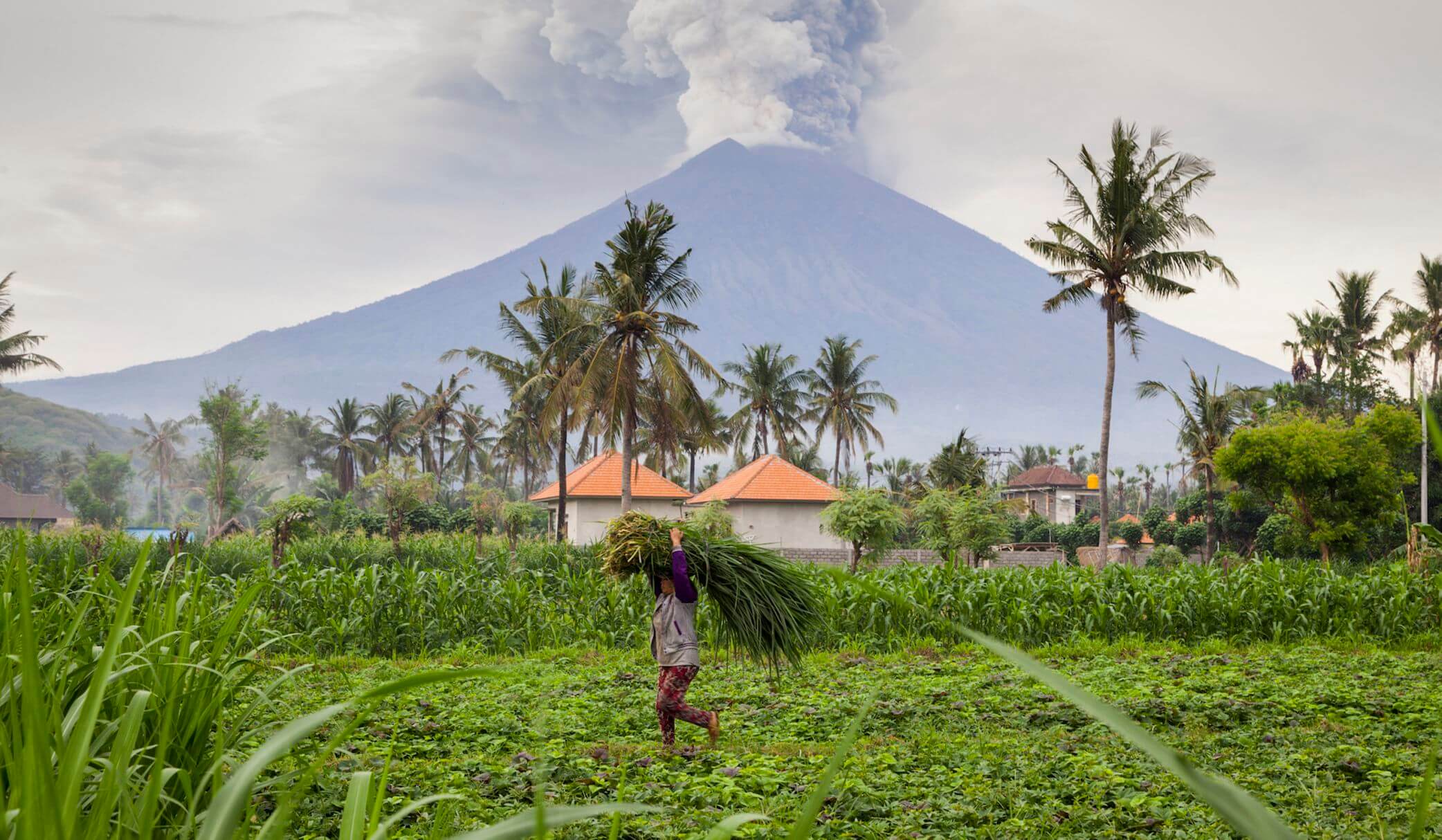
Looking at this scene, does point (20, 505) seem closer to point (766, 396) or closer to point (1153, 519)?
point (766, 396)

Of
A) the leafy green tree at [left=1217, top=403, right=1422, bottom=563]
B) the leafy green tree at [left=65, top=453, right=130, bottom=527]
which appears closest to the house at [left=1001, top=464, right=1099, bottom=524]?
the leafy green tree at [left=1217, top=403, right=1422, bottom=563]

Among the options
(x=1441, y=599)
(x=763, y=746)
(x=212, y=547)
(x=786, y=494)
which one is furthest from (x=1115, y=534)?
(x=763, y=746)

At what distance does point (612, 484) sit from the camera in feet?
138

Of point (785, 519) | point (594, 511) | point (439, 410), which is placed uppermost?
point (439, 410)

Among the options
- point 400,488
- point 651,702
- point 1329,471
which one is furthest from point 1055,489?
point 651,702

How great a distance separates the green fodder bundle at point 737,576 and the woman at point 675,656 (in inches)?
5.5

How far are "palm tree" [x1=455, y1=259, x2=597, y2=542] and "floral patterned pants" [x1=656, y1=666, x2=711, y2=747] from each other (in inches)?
819

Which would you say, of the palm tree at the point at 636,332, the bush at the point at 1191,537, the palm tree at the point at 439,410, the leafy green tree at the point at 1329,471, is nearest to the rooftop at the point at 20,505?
the palm tree at the point at 439,410

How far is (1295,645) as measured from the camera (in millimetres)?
13906

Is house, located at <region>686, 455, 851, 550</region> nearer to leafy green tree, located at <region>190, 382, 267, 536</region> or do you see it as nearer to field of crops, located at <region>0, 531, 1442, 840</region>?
field of crops, located at <region>0, 531, 1442, 840</region>

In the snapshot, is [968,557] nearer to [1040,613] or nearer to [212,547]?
[1040,613]

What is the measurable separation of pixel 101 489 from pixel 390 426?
1517 inches

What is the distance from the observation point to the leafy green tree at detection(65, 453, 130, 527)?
83.9 metres

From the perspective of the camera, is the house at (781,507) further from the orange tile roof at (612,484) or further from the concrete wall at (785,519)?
the orange tile roof at (612,484)
